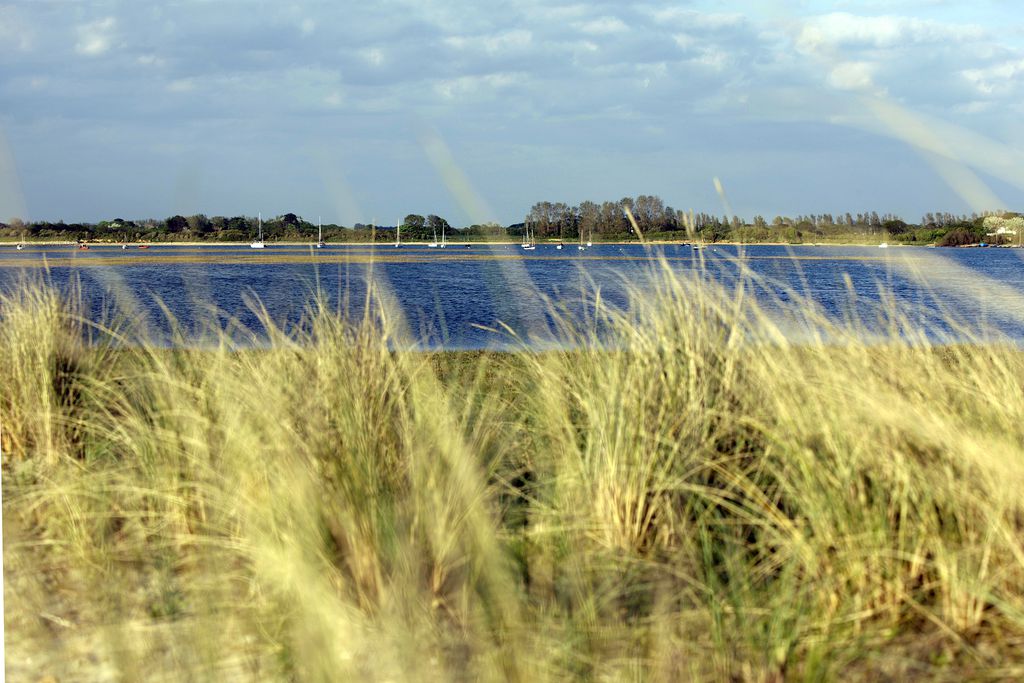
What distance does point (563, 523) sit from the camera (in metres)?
3.38

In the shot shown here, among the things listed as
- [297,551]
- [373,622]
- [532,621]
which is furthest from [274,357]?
[532,621]

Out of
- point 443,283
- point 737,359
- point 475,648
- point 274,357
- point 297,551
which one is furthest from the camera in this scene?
point 443,283

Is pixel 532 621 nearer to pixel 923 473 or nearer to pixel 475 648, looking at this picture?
pixel 475 648

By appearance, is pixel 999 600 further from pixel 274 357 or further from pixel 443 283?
pixel 443 283

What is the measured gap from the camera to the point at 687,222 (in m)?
4.19

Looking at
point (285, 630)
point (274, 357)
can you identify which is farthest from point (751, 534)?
point (274, 357)

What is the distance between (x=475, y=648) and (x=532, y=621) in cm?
23

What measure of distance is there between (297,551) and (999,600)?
226cm

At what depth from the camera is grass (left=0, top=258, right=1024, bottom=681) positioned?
8.81ft

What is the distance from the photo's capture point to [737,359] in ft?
12.4

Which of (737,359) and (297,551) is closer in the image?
(297,551)

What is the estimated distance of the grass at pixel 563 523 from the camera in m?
2.69

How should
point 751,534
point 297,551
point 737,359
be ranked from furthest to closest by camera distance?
1. point 737,359
2. point 751,534
3. point 297,551

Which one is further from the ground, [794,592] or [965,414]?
[965,414]
